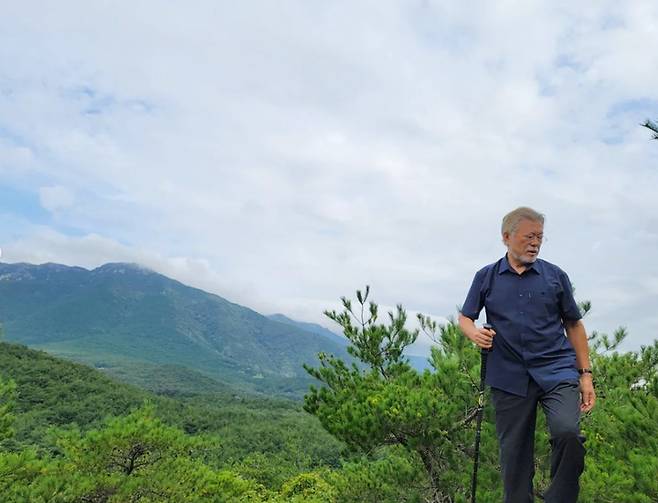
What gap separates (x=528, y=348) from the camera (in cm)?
268

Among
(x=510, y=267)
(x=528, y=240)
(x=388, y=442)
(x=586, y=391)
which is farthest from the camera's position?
(x=388, y=442)

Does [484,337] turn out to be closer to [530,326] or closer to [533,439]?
[530,326]

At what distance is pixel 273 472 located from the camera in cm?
4347

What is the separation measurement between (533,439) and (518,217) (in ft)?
3.89

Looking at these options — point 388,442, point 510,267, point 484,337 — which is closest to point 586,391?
point 484,337

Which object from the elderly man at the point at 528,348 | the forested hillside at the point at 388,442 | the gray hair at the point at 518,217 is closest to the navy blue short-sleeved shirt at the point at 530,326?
the elderly man at the point at 528,348

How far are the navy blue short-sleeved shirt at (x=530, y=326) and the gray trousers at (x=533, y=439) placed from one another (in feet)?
0.21

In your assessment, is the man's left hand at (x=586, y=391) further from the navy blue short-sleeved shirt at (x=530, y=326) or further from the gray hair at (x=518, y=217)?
the gray hair at (x=518, y=217)

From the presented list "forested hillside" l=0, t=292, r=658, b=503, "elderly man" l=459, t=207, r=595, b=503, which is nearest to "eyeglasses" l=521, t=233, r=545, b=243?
"elderly man" l=459, t=207, r=595, b=503

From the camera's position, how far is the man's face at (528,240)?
2.77 meters

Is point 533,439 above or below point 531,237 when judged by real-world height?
below

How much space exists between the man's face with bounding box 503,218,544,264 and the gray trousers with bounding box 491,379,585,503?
0.66 metres

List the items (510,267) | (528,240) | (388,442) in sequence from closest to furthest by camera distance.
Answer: (528,240) < (510,267) < (388,442)

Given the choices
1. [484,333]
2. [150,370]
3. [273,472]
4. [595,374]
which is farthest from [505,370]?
[150,370]
